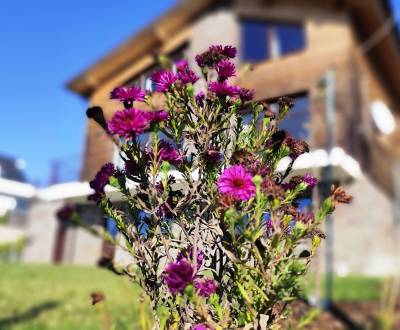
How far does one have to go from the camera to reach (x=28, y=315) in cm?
523

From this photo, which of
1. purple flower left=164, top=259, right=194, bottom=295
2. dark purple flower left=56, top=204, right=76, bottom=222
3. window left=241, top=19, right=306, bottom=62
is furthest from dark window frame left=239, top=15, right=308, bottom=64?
purple flower left=164, top=259, right=194, bottom=295

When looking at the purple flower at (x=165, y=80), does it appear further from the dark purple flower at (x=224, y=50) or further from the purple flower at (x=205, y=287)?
the purple flower at (x=205, y=287)

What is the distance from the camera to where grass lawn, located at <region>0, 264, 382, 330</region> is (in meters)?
3.20

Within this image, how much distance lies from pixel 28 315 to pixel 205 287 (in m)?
4.36

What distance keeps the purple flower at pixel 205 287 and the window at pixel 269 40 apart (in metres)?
13.0

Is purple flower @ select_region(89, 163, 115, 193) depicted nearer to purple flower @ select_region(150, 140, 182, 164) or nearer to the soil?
purple flower @ select_region(150, 140, 182, 164)

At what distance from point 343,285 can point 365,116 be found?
6.35 metres

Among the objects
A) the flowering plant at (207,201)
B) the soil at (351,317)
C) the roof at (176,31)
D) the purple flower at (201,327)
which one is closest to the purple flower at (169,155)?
the flowering plant at (207,201)

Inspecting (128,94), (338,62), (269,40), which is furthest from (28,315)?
(269,40)

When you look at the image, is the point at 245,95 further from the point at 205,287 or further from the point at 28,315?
the point at 28,315

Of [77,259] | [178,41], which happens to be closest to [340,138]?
[178,41]

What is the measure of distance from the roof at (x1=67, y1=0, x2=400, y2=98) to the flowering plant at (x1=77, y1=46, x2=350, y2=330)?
12.5m

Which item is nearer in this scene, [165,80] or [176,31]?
[165,80]

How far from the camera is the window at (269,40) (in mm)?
14117
